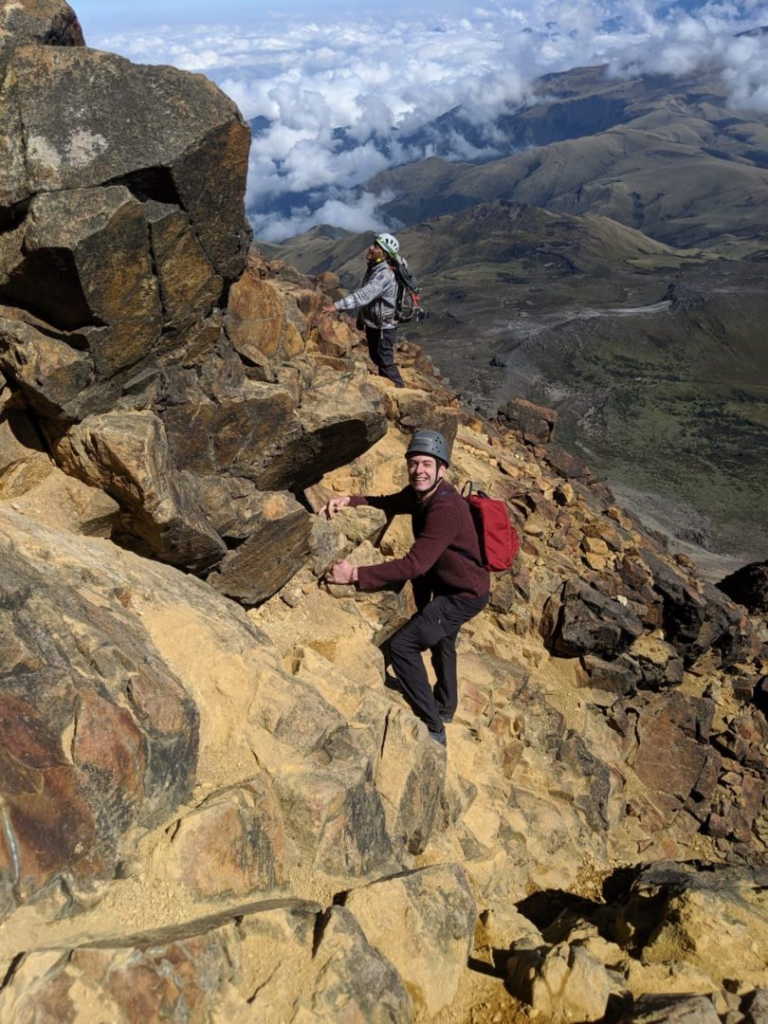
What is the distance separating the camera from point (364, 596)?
480 inches

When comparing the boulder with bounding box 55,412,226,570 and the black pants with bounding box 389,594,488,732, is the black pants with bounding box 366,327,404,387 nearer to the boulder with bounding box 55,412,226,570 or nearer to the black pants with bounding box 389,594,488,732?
the boulder with bounding box 55,412,226,570

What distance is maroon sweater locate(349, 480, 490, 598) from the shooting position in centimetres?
905

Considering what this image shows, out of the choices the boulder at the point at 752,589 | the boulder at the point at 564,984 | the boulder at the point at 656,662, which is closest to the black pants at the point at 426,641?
the boulder at the point at 564,984

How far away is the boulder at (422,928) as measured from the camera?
630 centimetres

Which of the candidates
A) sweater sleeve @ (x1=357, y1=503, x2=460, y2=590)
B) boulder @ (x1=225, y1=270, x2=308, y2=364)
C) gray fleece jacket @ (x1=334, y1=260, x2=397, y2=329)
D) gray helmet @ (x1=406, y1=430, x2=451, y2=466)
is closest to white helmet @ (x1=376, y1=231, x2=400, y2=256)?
gray fleece jacket @ (x1=334, y1=260, x2=397, y2=329)

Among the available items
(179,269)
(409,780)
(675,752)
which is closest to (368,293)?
(179,269)

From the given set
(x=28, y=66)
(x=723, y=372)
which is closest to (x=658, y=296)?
(x=723, y=372)

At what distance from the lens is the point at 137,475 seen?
31.0ft

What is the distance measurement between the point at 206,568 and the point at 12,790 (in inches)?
231

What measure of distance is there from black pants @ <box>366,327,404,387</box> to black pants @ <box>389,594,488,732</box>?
9.81m

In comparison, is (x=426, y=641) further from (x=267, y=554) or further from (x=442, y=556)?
(x=267, y=554)

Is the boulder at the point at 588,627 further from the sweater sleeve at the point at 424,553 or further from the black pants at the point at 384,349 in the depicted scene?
the sweater sleeve at the point at 424,553

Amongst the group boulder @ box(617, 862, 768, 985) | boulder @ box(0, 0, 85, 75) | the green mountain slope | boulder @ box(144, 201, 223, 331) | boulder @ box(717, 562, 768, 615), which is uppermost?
boulder @ box(0, 0, 85, 75)

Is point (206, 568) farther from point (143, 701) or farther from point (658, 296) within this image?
point (658, 296)
